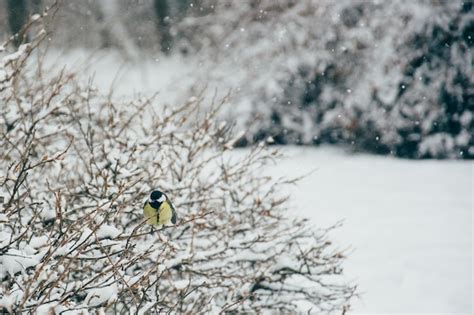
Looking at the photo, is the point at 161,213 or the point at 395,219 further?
the point at 395,219

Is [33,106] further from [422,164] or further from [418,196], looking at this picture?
[422,164]

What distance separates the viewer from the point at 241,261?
3.85 metres

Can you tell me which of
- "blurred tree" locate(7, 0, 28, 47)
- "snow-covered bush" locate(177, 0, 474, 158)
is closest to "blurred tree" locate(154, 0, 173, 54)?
"blurred tree" locate(7, 0, 28, 47)

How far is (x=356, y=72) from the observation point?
10.8 m

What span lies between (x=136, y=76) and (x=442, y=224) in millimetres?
13350

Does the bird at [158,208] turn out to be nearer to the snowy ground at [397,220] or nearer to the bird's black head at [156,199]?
the bird's black head at [156,199]

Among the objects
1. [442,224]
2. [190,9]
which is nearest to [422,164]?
[442,224]

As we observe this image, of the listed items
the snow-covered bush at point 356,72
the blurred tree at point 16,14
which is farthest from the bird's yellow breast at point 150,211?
the blurred tree at point 16,14

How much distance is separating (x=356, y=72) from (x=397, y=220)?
3.96 metres

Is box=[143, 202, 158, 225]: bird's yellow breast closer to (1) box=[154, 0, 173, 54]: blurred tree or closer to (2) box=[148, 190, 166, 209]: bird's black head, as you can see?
(2) box=[148, 190, 166, 209]: bird's black head

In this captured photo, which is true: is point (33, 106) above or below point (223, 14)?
below

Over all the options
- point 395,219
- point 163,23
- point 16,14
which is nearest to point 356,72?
point 395,219

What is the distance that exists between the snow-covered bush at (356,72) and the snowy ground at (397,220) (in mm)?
500

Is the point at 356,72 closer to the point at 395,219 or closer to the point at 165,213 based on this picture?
the point at 395,219
